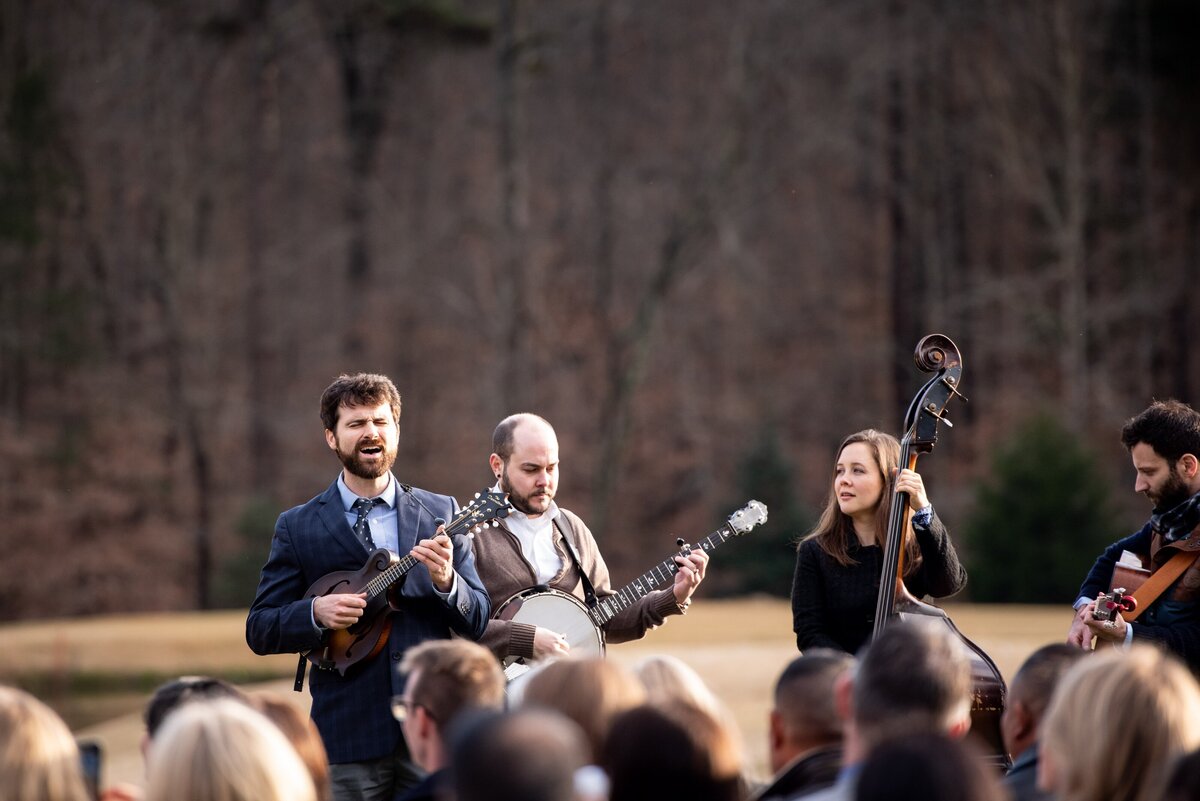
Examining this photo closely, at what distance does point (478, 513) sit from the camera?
18.4 feet

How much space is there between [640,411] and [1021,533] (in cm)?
1179

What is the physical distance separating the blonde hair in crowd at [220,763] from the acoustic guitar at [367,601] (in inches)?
85.3

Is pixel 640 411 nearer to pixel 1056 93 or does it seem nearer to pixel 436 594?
pixel 1056 93

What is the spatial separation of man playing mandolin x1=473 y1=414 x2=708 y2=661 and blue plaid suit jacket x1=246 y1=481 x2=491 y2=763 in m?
0.40

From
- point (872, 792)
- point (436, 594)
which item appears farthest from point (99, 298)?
point (872, 792)

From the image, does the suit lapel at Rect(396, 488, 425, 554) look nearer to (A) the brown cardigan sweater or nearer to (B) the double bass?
(A) the brown cardigan sweater

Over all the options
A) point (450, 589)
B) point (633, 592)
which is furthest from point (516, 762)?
point (633, 592)

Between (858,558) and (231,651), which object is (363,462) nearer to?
(858,558)

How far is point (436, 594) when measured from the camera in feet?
17.8

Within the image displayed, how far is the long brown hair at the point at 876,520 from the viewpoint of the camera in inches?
234

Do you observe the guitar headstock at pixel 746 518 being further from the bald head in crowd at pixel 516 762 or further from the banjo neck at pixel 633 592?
the bald head in crowd at pixel 516 762

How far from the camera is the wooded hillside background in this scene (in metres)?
27.3

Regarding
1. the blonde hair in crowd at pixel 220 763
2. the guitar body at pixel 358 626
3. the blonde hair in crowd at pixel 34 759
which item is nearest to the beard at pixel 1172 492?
the guitar body at pixel 358 626

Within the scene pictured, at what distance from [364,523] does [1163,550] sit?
2.97m
